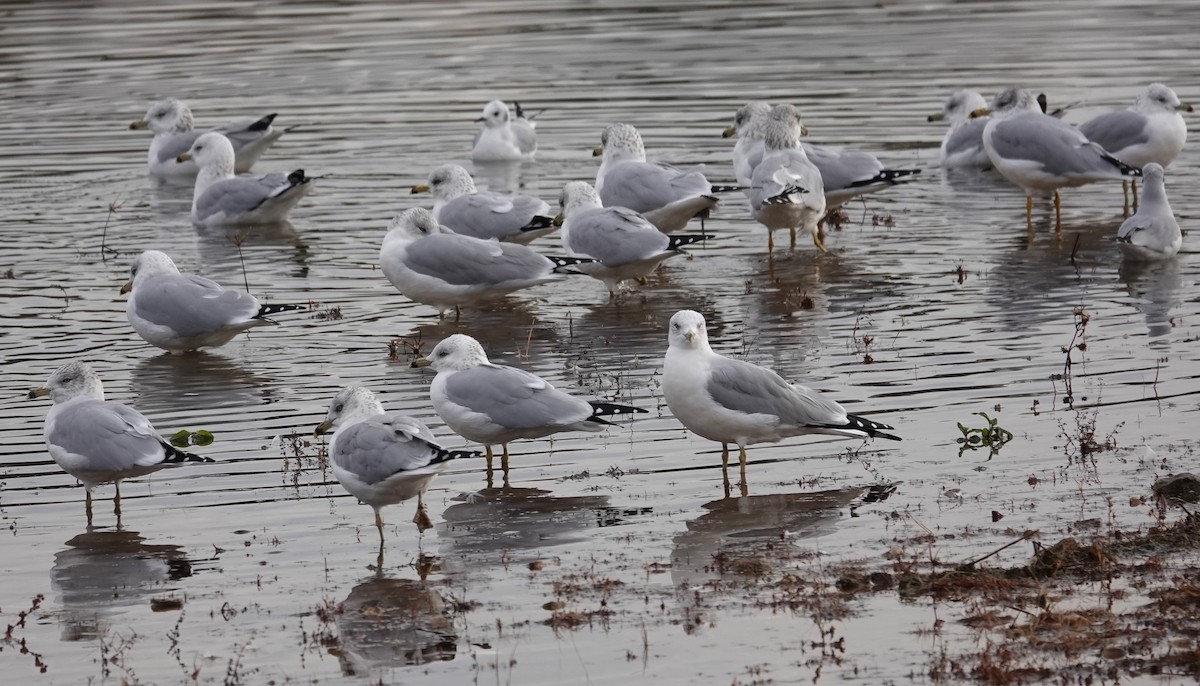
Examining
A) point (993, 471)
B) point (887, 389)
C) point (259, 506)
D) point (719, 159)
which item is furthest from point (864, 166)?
point (259, 506)

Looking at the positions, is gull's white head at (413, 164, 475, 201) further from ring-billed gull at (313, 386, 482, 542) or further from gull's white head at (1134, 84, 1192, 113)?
gull's white head at (1134, 84, 1192, 113)

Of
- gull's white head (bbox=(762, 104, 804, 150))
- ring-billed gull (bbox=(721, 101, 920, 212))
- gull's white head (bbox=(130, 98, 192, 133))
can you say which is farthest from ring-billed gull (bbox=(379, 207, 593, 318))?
gull's white head (bbox=(130, 98, 192, 133))

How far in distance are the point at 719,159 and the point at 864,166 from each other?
4.04 metres

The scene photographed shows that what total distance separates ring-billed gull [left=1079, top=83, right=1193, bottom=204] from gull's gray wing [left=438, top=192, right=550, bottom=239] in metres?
5.89

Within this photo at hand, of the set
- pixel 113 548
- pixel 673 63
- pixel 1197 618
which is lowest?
pixel 1197 618

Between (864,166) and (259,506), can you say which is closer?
(259,506)

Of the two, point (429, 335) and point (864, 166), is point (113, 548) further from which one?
point (864, 166)

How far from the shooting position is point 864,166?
16.2m

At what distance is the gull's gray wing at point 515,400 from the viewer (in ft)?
31.6

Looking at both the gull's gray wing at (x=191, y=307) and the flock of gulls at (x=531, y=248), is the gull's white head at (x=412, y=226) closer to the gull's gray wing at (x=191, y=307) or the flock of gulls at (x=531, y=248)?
the flock of gulls at (x=531, y=248)

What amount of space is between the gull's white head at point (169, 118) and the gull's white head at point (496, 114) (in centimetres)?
395

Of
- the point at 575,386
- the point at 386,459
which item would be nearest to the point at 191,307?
the point at 575,386

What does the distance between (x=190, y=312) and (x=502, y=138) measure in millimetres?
8147

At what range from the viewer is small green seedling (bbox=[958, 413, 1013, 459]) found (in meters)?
9.88
